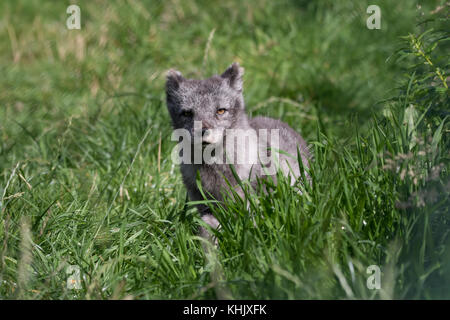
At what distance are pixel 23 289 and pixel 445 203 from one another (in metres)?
2.47

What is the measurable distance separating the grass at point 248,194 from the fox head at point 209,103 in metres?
0.50

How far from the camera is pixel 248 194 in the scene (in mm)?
3488

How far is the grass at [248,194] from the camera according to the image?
3.02 m

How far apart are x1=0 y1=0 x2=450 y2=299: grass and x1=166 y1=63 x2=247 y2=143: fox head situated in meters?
0.50

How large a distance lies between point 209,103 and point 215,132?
299mm

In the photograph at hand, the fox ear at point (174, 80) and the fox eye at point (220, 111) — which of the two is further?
the fox ear at point (174, 80)

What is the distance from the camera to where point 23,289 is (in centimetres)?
307

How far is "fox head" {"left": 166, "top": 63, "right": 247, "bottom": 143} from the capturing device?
4160mm
